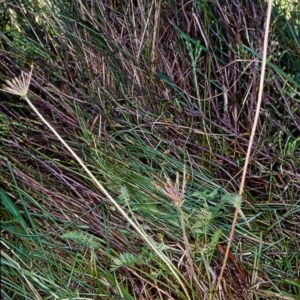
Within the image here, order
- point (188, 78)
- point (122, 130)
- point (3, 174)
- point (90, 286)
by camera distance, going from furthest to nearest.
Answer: point (188, 78) < point (122, 130) < point (3, 174) < point (90, 286)

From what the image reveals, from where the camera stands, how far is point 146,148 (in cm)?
134

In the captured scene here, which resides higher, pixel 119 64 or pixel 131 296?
pixel 119 64

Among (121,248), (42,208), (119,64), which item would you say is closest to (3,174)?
(42,208)

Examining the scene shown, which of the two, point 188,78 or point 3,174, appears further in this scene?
point 188,78

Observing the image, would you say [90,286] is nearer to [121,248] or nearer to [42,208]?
[121,248]

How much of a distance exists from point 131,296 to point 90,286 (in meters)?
0.10

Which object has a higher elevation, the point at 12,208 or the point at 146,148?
the point at 12,208

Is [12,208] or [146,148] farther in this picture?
[146,148]

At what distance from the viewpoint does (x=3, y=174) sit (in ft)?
4.06

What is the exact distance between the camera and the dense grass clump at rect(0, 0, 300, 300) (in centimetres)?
113

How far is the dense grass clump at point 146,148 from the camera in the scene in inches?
44.3

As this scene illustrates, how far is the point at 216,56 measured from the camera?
4.84ft

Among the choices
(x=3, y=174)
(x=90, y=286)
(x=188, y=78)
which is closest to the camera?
(x=90, y=286)

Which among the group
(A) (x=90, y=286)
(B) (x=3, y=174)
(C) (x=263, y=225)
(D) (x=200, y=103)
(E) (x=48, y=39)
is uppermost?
(E) (x=48, y=39)
